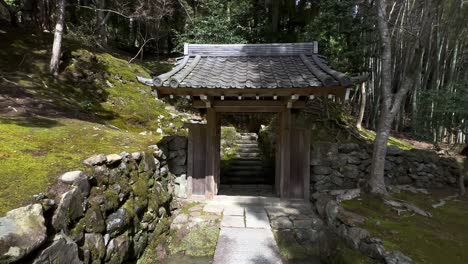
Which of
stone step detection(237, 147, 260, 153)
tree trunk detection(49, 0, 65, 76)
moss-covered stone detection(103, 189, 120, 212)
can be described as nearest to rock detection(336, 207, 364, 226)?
moss-covered stone detection(103, 189, 120, 212)

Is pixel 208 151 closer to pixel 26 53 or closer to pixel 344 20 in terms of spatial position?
pixel 344 20

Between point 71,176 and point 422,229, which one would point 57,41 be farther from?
point 422,229

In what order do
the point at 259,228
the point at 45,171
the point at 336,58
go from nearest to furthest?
the point at 45,171 → the point at 259,228 → the point at 336,58

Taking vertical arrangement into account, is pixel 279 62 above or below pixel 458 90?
above

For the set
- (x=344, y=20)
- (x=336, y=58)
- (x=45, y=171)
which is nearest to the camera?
(x=45, y=171)

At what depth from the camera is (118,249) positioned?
3205 millimetres

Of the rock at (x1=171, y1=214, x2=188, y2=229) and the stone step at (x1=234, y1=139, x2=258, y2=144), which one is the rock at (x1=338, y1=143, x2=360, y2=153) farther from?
the stone step at (x1=234, y1=139, x2=258, y2=144)

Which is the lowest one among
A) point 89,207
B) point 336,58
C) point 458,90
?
point 89,207

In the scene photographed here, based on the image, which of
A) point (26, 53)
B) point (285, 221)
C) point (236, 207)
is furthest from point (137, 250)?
point (26, 53)

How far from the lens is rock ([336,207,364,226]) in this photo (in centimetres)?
381

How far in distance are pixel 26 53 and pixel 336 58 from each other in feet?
31.5

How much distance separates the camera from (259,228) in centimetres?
434

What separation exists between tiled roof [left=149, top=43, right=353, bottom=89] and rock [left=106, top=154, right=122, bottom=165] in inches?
47.9

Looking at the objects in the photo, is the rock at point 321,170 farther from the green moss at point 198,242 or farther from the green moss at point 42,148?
the green moss at point 42,148
